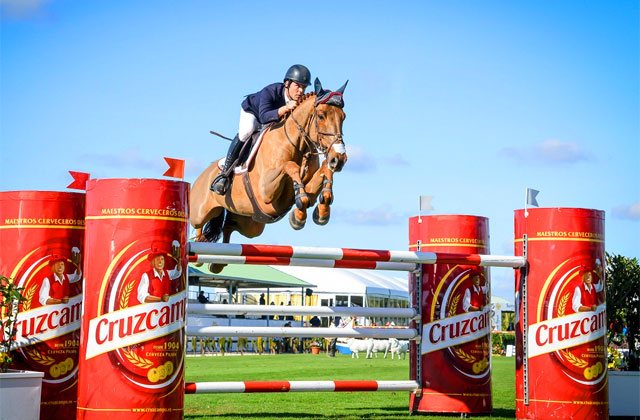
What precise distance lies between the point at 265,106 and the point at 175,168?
1904 mm

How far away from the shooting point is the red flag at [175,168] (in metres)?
5.82

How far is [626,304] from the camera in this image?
788 cm

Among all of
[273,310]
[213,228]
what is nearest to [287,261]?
[273,310]

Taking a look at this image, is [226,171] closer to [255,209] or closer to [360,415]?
[255,209]

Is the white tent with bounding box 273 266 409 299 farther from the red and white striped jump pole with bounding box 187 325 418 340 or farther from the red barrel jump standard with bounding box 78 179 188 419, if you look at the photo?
the red barrel jump standard with bounding box 78 179 188 419

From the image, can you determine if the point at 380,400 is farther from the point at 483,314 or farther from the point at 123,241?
the point at 123,241

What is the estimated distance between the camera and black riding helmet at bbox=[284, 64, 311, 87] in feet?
24.8

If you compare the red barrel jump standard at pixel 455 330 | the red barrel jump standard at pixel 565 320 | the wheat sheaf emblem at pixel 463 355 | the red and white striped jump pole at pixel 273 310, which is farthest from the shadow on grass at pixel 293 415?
the red barrel jump standard at pixel 565 320

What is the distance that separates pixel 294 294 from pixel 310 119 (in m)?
30.7

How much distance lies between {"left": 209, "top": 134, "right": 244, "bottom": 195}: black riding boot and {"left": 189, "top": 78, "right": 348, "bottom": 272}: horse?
0.08m

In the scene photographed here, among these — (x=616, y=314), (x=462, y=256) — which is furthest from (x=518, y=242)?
(x=616, y=314)

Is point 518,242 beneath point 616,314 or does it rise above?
above

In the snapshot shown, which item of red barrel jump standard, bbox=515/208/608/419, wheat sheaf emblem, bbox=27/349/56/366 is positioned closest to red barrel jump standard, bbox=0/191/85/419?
wheat sheaf emblem, bbox=27/349/56/366

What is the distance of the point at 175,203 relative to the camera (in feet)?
17.6
